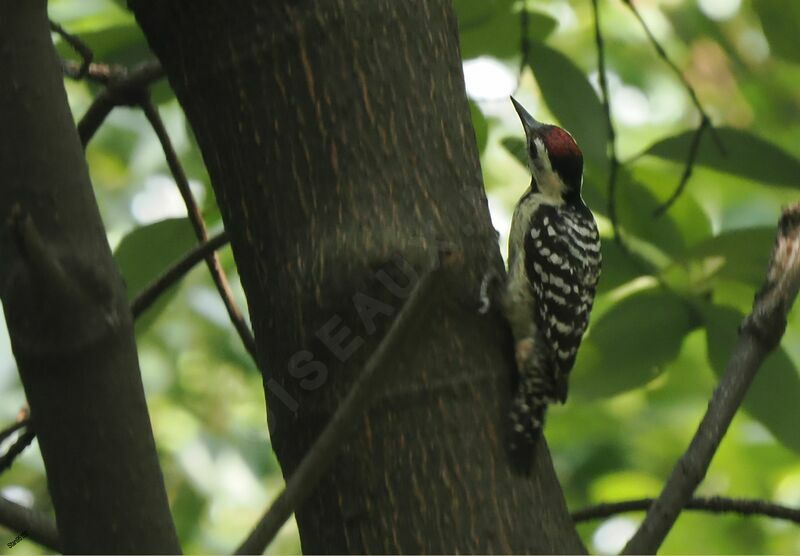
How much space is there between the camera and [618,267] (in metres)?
2.33

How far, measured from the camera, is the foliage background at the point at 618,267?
2.24 m

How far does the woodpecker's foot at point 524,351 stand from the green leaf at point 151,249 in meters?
0.72

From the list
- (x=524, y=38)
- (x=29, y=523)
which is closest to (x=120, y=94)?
(x=524, y=38)

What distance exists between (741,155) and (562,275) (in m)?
0.70

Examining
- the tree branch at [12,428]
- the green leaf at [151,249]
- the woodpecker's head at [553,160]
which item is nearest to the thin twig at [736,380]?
the tree branch at [12,428]

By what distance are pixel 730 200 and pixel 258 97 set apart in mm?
3138

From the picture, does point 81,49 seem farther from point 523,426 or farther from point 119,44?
point 523,426

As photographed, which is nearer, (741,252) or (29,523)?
(29,523)

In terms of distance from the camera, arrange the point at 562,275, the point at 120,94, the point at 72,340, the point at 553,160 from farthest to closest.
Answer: the point at 553,160
the point at 562,275
the point at 120,94
the point at 72,340

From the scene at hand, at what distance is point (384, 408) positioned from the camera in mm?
1543

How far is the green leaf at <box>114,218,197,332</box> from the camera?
7.22ft

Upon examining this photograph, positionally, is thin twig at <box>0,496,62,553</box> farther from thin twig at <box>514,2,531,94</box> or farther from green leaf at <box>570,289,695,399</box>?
thin twig at <box>514,2,531,94</box>

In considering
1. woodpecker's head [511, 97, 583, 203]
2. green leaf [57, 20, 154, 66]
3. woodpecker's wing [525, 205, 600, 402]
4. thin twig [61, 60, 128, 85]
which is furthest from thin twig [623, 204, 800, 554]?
woodpecker's head [511, 97, 583, 203]

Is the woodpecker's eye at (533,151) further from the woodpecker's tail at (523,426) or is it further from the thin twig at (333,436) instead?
the thin twig at (333,436)
